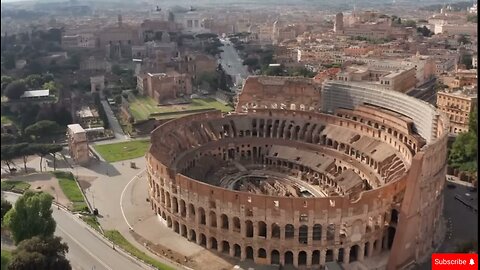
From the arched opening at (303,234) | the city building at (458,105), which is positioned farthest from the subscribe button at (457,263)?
the city building at (458,105)

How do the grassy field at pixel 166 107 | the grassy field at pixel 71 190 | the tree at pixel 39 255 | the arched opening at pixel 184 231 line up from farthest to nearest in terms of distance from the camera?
1. the grassy field at pixel 166 107
2. the grassy field at pixel 71 190
3. the arched opening at pixel 184 231
4. the tree at pixel 39 255

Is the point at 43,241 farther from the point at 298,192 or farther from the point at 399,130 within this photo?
the point at 399,130

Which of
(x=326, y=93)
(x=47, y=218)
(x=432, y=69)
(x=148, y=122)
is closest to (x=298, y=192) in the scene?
(x=326, y=93)

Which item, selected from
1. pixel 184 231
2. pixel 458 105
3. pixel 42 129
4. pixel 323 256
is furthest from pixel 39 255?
pixel 458 105

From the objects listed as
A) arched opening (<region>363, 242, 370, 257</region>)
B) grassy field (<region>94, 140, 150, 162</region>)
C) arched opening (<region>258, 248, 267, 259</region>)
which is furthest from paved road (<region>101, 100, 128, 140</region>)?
arched opening (<region>363, 242, 370, 257</region>)

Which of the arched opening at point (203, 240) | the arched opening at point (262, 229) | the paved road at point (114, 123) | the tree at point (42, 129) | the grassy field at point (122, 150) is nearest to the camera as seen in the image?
the arched opening at point (262, 229)

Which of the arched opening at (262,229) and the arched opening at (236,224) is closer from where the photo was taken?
the arched opening at (262,229)

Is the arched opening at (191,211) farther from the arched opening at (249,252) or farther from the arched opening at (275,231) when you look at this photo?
the arched opening at (275,231)

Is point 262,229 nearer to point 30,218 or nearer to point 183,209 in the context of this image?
point 183,209
